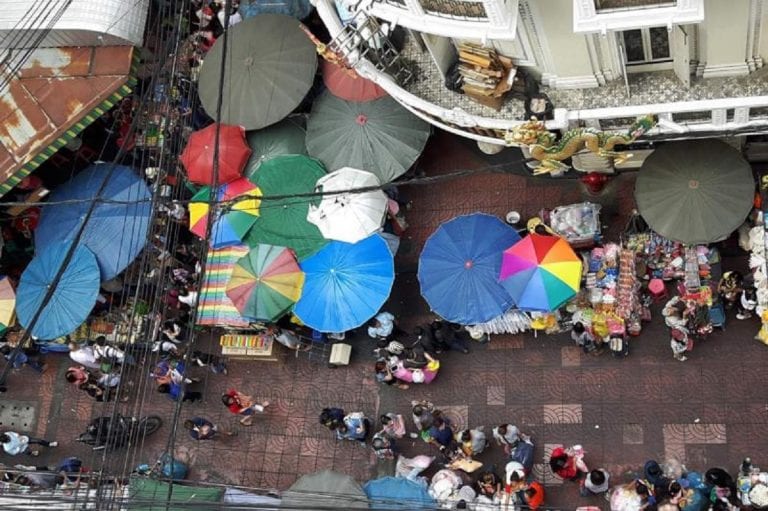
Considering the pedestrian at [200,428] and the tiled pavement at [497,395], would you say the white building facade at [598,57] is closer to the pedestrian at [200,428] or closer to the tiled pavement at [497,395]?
the tiled pavement at [497,395]

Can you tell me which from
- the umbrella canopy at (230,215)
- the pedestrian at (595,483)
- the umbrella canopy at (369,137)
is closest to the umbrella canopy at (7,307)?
the umbrella canopy at (230,215)

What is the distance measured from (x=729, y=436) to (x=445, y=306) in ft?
18.6

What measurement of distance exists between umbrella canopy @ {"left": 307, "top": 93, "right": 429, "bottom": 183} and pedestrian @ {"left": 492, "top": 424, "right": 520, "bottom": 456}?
5.47m

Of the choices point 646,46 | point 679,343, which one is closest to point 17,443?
point 679,343

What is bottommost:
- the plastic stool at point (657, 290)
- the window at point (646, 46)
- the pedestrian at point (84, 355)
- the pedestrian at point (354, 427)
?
the pedestrian at point (354, 427)

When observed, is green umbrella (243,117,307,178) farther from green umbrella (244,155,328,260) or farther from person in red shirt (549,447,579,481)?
person in red shirt (549,447,579,481)

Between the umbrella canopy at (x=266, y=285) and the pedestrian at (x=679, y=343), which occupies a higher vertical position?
the umbrella canopy at (x=266, y=285)

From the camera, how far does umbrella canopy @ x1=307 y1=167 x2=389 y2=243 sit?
1884cm

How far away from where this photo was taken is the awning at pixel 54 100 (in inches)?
828

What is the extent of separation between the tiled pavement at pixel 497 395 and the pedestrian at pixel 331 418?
697mm

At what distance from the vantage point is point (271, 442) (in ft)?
66.0

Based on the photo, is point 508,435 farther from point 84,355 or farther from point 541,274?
point 84,355

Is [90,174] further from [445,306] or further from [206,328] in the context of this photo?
[445,306]

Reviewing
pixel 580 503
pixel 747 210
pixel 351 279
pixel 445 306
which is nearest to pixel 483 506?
pixel 580 503
